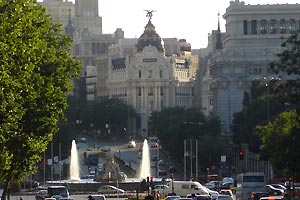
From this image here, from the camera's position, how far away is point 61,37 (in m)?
95.8

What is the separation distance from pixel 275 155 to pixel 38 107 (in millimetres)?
23755

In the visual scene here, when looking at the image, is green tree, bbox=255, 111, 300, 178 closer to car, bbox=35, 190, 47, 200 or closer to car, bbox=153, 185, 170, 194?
car, bbox=35, 190, 47, 200

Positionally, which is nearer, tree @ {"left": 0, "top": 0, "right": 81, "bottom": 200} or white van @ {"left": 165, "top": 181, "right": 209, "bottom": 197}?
tree @ {"left": 0, "top": 0, "right": 81, "bottom": 200}

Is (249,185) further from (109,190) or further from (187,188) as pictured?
(109,190)

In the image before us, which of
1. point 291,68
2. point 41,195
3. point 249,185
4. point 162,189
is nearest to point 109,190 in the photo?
point 162,189

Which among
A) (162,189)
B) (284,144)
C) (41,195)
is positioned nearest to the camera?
(284,144)

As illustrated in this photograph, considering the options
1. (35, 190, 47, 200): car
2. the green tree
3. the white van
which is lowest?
(35, 190, 47, 200): car

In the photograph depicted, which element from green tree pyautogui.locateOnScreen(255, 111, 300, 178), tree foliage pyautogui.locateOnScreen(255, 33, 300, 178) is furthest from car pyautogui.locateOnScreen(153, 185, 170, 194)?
tree foliage pyautogui.locateOnScreen(255, 33, 300, 178)

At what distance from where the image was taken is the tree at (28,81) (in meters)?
65.3

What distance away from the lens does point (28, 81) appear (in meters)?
72.3

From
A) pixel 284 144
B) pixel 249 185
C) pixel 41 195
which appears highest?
pixel 284 144

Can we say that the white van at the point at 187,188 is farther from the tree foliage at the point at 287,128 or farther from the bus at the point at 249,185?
the tree foliage at the point at 287,128

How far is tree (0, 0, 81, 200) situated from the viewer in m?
65.3

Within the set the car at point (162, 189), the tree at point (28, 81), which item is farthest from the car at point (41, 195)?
the tree at point (28, 81)
